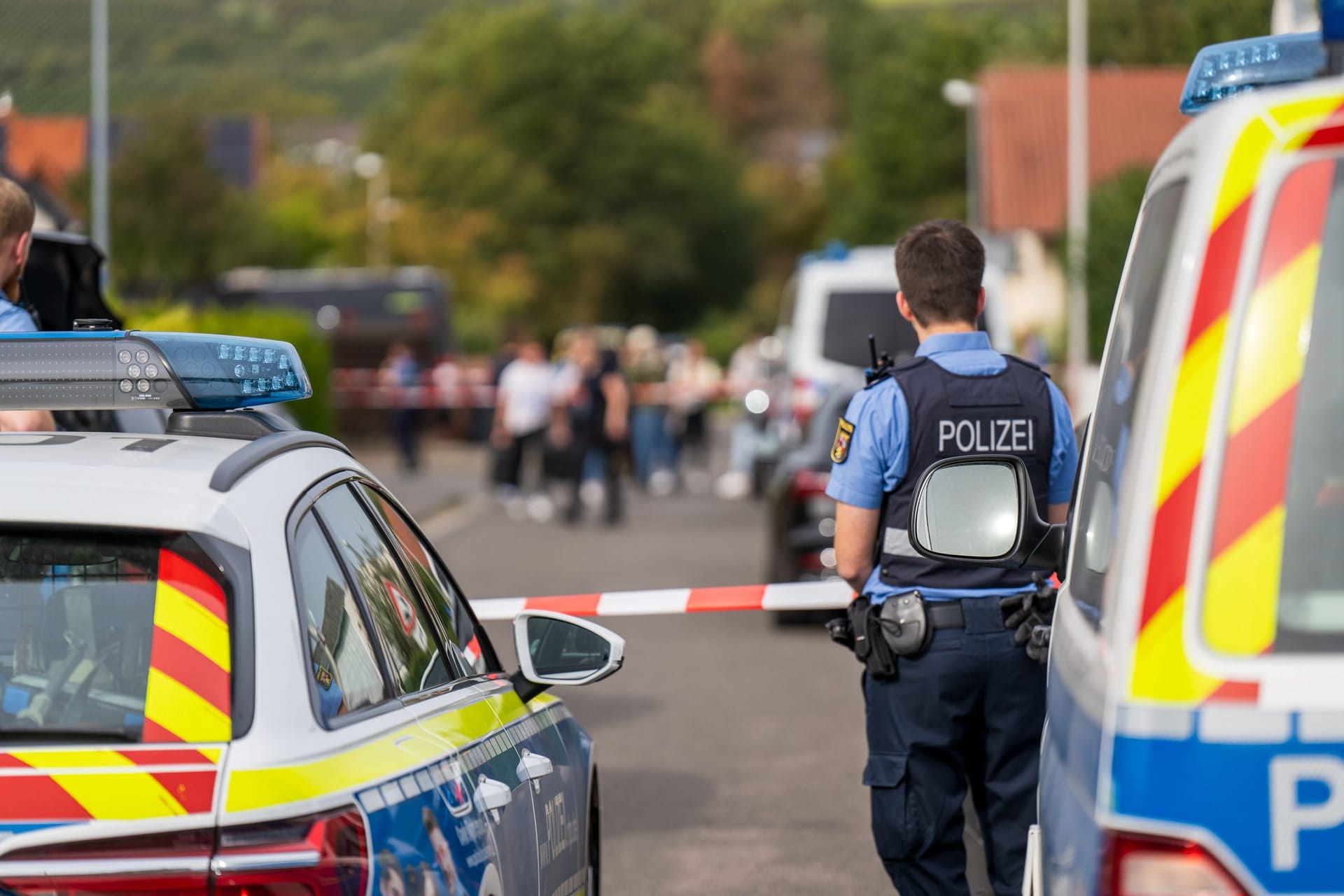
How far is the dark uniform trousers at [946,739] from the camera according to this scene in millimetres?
4562

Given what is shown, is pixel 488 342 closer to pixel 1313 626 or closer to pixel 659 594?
pixel 659 594

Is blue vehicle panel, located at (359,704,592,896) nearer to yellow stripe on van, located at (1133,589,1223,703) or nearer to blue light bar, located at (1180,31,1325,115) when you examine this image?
yellow stripe on van, located at (1133,589,1223,703)

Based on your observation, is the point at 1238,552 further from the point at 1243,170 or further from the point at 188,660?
the point at 188,660

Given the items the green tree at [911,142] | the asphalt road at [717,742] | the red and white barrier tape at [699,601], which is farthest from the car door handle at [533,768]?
the green tree at [911,142]

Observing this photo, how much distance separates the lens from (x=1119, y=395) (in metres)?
2.96

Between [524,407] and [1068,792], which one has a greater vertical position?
[1068,792]

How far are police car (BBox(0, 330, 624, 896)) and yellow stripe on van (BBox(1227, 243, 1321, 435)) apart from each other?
1.33 metres

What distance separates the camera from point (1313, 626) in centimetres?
231

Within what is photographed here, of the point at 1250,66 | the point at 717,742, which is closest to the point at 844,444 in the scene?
the point at 1250,66

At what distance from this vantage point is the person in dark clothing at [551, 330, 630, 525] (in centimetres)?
2200

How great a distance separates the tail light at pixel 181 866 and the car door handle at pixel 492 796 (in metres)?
0.80

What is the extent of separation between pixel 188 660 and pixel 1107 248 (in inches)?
1028

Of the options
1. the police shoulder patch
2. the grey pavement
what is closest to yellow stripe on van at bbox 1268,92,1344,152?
the police shoulder patch

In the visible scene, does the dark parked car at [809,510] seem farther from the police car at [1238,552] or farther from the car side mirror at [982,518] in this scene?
the police car at [1238,552]
